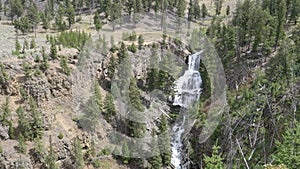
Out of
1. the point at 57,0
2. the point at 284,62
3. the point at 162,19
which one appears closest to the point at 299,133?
the point at 284,62

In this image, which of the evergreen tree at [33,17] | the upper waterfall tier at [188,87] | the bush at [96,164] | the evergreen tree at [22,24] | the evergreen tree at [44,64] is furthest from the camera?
the evergreen tree at [33,17]

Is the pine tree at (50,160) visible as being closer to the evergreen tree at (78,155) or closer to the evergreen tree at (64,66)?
the evergreen tree at (78,155)

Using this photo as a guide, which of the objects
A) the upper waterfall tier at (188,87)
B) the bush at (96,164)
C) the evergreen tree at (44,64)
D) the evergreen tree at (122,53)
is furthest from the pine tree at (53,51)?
the upper waterfall tier at (188,87)

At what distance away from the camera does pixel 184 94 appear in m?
68.3

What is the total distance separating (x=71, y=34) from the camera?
65.1 meters

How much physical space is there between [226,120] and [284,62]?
1460cm

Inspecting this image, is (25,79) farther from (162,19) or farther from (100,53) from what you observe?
(162,19)

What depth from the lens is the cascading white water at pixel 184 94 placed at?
56.8 m

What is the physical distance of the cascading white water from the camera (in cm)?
5677

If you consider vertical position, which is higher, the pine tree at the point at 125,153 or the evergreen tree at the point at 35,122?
the evergreen tree at the point at 35,122

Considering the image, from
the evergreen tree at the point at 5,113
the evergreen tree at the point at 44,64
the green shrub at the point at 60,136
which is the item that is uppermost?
the evergreen tree at the point at 44,64

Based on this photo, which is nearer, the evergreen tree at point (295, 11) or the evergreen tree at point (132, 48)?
the evergreen tree at point (132, 48)

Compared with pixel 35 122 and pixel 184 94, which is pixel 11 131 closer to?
pixel 35 122

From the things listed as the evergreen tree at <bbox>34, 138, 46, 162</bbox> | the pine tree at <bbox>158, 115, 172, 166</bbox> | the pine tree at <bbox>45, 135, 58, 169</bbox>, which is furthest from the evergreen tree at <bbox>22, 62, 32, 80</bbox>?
the pine tree at <bbox>158, 115, 172, 166</bbox>
